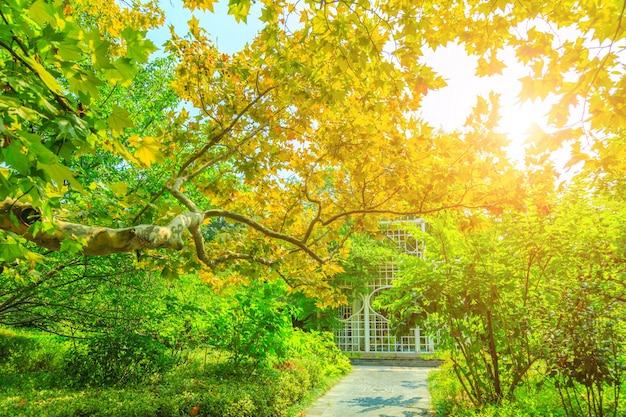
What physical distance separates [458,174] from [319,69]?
159 centimetres

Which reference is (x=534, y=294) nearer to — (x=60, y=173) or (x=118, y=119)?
(x=118, y=119)

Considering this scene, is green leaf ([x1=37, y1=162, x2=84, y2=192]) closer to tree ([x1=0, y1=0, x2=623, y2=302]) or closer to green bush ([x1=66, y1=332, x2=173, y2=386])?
tree ([x1=0, y1=0, x2=623, y2=302])

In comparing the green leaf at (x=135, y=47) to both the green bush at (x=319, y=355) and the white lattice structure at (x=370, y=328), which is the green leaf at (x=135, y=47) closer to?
the green bush at (x=319, y=355)

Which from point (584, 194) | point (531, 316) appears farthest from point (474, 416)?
point (584, 194)

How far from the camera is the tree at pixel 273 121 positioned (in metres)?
1.33

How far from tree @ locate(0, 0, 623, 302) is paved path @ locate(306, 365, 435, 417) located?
2549 mm

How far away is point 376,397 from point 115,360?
4871 mm

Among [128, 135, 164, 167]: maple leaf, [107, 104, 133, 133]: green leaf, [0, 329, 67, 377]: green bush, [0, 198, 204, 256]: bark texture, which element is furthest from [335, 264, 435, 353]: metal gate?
[107, 104, 133, 133]: green leaf

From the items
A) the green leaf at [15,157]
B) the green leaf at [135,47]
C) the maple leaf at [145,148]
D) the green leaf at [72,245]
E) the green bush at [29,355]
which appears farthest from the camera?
the green bush at [29,355]

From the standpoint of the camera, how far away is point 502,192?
3986mm

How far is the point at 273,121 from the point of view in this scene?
503 centimetres

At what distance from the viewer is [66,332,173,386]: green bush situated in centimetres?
666

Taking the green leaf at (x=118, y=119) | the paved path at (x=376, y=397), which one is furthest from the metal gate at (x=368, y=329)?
the green leaf at (x=118, y=119)

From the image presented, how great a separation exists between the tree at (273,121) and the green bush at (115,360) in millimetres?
2044
